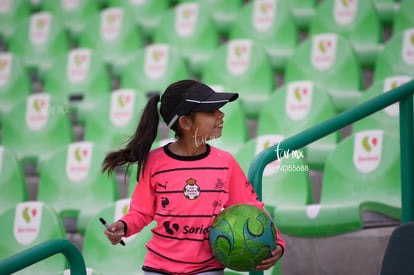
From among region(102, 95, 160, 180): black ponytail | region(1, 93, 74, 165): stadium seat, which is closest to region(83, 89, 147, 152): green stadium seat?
region(1, 93, 74, 165): stadium seat

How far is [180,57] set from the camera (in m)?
4.31

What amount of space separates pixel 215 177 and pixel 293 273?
0.76 metres

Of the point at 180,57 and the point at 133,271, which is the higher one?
the point at 180,57

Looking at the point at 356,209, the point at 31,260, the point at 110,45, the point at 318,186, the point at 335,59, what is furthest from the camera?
the point at 110,45

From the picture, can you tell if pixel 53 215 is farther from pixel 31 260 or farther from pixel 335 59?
pixel 335 59

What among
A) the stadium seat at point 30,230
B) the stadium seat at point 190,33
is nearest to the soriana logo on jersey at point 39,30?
the stadium seat at point 190,33

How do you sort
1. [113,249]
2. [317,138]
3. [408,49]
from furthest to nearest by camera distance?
[408,49], [113,249], [317,138]

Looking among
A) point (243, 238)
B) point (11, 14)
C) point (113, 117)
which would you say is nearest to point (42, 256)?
point (243, 238)

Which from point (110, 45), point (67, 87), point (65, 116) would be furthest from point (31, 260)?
point (110, 45)

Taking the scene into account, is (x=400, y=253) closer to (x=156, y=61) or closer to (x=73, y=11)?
(x=156, y=61)

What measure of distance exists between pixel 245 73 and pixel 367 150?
1.35m

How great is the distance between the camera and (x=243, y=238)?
1.72 metres

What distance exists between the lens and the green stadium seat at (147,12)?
533 cm

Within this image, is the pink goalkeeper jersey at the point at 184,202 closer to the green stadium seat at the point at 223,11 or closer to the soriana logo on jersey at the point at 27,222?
the soriana logo on jersey at the point at 27,222
